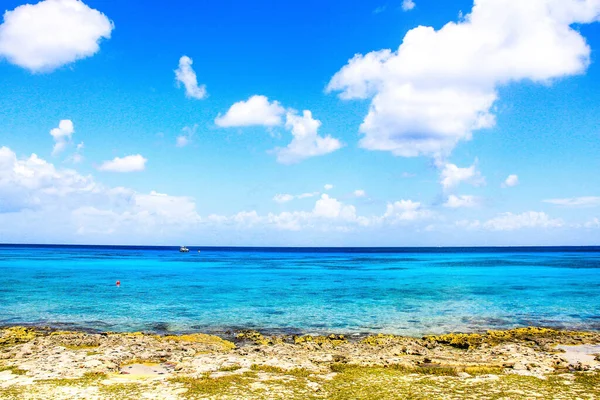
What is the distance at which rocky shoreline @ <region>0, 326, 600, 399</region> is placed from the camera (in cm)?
1725

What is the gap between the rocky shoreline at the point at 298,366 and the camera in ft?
56.6

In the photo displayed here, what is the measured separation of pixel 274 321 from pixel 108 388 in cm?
1954

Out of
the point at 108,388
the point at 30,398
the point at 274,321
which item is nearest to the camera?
the point at 30,398

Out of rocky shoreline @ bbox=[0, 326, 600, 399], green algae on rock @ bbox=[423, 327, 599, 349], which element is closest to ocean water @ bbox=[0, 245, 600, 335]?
green algae on rock @ bbox=[423, 327, 599, 349]

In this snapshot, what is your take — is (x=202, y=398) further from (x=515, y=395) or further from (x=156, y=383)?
(x=515, y=395)

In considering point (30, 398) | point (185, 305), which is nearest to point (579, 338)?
point (30, 398)

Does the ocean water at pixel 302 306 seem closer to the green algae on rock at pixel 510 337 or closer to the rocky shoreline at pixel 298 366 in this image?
the green algae on rock at pixel 510 337

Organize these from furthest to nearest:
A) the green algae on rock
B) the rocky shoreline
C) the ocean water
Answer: the ocean water → the green algae on rock → the rocky shoreline

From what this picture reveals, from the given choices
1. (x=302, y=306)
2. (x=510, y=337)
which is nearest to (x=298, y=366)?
(x=510, y=337)

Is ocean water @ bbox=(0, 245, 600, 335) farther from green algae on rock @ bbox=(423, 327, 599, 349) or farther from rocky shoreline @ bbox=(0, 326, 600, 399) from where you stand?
rocky shoreline @ bbox=(0, 326, 600, 399)

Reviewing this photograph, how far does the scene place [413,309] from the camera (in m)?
41.5

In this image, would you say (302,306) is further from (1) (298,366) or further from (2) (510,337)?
(1) (298,366)

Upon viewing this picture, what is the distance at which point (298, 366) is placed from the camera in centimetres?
2123

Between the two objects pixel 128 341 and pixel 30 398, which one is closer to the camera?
pixel 30 398
